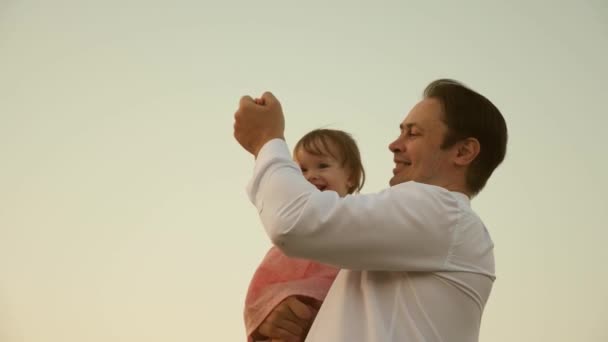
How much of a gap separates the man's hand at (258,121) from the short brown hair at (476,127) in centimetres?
45

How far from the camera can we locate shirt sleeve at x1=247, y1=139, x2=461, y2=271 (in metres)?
1.39

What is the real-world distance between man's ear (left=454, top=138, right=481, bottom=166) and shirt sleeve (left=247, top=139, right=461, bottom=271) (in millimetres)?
289

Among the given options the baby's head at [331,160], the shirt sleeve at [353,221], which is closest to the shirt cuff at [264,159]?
the shirt sleeve at [353,221]

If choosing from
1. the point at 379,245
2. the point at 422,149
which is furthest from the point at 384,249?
the point at 422,149

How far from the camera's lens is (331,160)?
2.63 meters

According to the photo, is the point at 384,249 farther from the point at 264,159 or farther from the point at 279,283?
the point at 279,283

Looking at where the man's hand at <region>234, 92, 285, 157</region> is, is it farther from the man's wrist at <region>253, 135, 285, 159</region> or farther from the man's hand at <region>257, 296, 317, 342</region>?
the man's hand at <region>257, 296, 317, 342</region>

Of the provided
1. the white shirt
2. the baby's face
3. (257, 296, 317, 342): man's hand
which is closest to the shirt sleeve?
the white shirt

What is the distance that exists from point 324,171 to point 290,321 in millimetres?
866

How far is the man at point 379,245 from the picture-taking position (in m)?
1.40

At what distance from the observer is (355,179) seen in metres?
2.74

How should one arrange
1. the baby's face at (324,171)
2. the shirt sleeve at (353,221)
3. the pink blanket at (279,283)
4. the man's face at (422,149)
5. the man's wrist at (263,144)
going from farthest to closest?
the baby's face at (324,171)
the pink blanket at (279,283)
the man's face at (422,149)
the man's wrist at (263,144)
the shirt sleeve at (353,221)

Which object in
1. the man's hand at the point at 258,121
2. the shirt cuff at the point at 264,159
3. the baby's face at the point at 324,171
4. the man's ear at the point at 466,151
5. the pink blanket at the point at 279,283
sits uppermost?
the baby's face at the point at 324,171

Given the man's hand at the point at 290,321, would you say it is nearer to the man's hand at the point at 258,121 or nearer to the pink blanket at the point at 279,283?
the pink blanket at the point at 279,283
